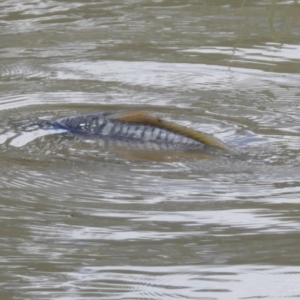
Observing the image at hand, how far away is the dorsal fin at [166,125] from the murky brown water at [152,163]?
13 centimetres

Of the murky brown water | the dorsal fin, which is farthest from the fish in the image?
the murky brown water

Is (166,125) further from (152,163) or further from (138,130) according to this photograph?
(152,163)

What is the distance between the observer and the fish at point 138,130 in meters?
4.77

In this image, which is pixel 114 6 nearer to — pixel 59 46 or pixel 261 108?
pixel 59 46

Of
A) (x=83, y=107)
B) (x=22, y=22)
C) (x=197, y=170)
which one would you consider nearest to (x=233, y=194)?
(x=197, y=170)

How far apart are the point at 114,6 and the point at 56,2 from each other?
0.54m

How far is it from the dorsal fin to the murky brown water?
0.13m

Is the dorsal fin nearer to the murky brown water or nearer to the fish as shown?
the fish

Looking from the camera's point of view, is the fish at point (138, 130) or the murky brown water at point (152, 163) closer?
the murky brown water at point (152, 163)

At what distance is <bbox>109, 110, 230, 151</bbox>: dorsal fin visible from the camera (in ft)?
15.5

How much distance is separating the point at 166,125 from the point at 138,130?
0.18 meters

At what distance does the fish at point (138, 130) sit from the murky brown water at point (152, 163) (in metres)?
0.13

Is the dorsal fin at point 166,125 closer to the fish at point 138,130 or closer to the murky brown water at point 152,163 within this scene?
the fish at point 138,130

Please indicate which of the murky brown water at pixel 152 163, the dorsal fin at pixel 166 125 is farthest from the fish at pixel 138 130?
the murky brown water at pixel 152 163
